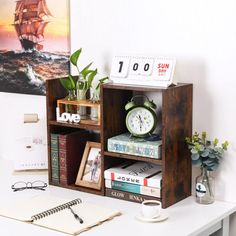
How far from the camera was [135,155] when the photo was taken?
2154 mm

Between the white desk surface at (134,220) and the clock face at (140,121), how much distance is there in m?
0.29

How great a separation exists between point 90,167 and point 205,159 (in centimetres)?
52

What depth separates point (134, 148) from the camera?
2.15 meters

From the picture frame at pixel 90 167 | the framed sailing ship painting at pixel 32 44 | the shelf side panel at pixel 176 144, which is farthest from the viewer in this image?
the framed sailing ship painting at pixel 32 44

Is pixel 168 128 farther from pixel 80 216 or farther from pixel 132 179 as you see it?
pixel 80 216

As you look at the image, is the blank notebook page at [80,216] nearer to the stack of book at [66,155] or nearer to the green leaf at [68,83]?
the stack of book at [66,155]

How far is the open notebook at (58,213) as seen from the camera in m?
1.92

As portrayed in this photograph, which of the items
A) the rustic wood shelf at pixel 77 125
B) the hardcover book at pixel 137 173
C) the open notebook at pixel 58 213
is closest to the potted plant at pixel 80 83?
the rustic wood shelf at pixel 77 125

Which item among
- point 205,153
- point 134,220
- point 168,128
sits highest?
point 168,128

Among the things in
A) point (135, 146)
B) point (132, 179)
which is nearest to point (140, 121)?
point (135, 146)

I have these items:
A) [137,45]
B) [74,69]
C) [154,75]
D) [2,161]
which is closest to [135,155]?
[154,75]

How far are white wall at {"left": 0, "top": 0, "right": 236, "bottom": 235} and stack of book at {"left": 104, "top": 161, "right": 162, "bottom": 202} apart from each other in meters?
0.27

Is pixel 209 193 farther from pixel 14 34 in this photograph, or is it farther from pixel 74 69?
pixel 14 34

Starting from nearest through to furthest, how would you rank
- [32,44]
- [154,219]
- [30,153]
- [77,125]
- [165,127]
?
[154,219] < [165,127] < [77,125] < [30,153] < [32,44]
